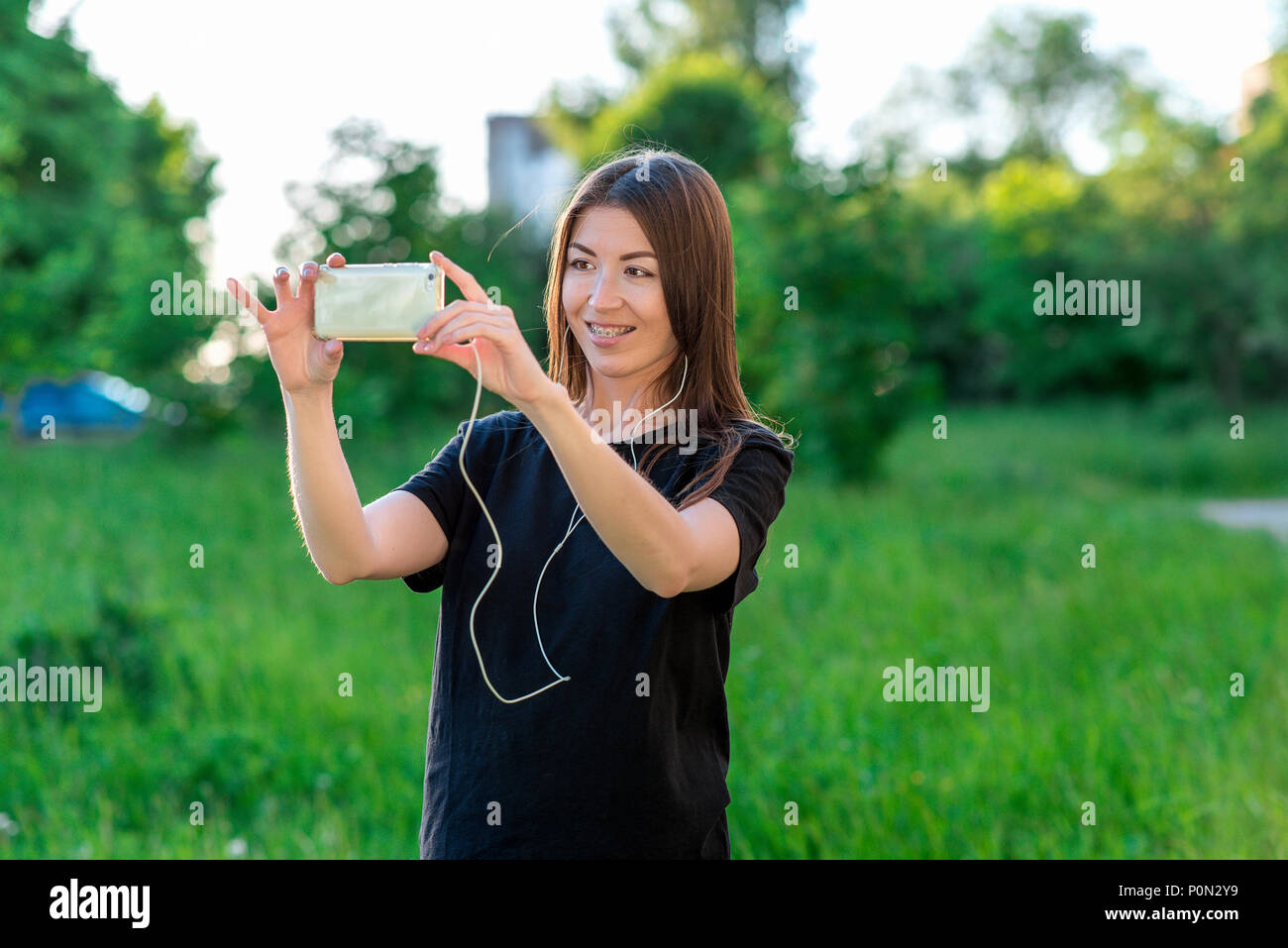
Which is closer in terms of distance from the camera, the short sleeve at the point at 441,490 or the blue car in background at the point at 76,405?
the short sleeve at the point at 441,490

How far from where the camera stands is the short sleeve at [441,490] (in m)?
1.66

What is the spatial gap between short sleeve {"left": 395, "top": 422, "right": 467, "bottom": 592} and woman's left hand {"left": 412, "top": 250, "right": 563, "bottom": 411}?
352 millimetres

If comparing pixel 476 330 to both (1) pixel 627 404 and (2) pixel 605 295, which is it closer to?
(2) pixel 605 295

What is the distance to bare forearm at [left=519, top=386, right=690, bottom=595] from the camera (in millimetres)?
1280

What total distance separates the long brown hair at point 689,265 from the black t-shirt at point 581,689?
0.07 meters

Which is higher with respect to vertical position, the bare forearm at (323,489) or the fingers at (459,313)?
the fingers at (459,313)

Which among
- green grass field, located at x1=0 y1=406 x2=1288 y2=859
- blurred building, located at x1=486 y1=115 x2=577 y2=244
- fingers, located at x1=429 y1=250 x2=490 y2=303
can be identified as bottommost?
green grass field, located at x1=0 y1=406 x2=1288 y2=859

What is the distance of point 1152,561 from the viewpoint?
21.7 ft

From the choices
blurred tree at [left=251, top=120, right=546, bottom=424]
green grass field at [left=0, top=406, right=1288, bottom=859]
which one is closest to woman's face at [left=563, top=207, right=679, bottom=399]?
green grass field at [left=0, top=406, right=1288, bottom=859]

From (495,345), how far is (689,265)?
0.46 meters

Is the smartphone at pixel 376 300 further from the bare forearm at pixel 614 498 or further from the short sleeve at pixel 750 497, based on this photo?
the short sleeve at pixel 750 497

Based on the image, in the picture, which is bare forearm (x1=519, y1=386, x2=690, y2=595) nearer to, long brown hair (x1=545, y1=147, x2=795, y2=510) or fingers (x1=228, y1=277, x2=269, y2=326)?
long brown hair (x1=545, y1=147, x2=795, y2=510)

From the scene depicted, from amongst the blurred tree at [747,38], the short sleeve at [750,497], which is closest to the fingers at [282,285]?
the short sleeve at [750,497]
